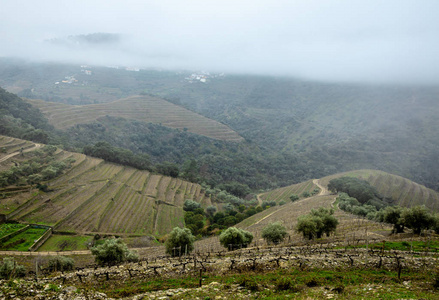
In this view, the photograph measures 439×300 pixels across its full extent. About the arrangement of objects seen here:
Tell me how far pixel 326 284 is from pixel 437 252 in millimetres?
14880

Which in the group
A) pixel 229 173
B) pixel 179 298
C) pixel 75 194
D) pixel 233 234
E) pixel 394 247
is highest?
pixel 179 298

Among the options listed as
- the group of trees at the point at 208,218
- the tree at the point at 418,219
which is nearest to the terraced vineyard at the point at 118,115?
the group of trees at the point at 208,218

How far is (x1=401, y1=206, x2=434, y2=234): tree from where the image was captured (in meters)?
33.0

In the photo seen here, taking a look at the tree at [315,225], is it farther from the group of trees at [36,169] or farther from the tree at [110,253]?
the group of trees at [36,169]

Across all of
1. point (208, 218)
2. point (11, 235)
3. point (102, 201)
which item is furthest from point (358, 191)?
point (11, 235)

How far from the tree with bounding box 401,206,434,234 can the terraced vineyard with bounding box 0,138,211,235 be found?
1968 inches

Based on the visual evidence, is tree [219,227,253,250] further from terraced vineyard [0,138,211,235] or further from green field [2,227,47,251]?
green field [2,227,47,251]

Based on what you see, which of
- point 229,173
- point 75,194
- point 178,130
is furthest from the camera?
point 178,130

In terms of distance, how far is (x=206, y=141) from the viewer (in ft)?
580

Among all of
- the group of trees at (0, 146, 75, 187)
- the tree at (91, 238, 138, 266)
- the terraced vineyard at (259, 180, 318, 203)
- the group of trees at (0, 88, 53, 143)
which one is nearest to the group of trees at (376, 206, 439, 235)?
the tree at (91, 238, 138, 266)

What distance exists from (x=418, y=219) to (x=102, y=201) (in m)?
64.1

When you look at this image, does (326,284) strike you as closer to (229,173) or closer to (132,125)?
(229,173)

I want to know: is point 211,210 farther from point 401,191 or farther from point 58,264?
point 401,191

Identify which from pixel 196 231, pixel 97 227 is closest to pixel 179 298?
pixel 97 227
